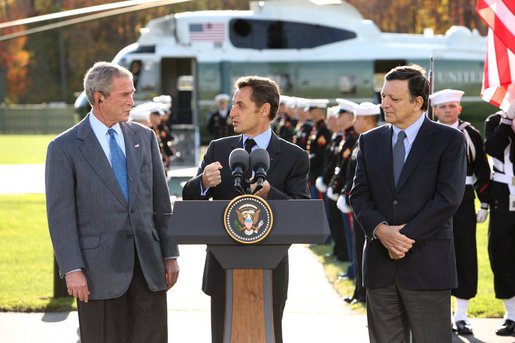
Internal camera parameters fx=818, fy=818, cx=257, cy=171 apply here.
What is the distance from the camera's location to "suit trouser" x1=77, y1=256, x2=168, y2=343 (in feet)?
14.3

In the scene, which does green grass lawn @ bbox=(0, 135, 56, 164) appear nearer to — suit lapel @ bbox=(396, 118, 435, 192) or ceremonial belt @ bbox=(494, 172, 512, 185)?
ceremonial belt @ bbox=(494, 172, 512, 185)

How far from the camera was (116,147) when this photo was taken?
444 cm

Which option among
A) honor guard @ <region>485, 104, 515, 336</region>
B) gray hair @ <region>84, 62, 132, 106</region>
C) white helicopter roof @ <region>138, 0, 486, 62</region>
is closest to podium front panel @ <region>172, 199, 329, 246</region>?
gray hair @ <region>84, 62, 132, 106</region>

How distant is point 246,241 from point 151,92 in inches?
750

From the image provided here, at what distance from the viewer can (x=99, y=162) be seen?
14.2 ft

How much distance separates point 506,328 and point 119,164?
363 centimetres

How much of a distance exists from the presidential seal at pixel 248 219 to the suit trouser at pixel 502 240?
3542mm

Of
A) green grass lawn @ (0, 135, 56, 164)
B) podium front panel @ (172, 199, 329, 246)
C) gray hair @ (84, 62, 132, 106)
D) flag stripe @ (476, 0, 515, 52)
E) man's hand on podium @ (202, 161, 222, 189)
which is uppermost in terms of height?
flag stripe @ (476, 0, 515, 52)

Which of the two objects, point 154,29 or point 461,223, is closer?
point 461,223

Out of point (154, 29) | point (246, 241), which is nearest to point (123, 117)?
point (246, 241)

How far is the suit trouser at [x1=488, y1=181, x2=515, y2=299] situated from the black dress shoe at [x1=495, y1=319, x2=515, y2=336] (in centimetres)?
21

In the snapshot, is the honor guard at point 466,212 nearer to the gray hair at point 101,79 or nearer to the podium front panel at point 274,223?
the gray hair at point 101,79

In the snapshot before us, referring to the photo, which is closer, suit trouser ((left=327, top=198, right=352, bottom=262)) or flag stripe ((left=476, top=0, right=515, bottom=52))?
flag stripe ((left=476, top=0, right=515, bottom=52))

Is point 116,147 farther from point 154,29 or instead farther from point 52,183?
point 154,29
